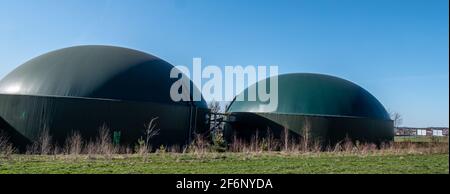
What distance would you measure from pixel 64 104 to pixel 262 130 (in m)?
15.5

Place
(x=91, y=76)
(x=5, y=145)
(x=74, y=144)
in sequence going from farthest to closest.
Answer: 1. (x=91, y=76)
2. (x=74, y=144)
3. (x=5, y=145)

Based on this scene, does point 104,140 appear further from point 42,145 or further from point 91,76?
point 91,76

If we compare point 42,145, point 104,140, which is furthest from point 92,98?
point 42,145

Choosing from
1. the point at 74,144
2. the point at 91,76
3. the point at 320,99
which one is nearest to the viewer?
the point at 74,144

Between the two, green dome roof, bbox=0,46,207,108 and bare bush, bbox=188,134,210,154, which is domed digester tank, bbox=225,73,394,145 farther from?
green dome roof, bbox=0,46,207,108

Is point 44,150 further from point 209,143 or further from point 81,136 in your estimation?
point 209,143

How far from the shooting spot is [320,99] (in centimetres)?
3319

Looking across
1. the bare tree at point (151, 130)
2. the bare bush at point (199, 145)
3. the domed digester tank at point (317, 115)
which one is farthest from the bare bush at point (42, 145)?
the domed digester tank at point (317, 115)

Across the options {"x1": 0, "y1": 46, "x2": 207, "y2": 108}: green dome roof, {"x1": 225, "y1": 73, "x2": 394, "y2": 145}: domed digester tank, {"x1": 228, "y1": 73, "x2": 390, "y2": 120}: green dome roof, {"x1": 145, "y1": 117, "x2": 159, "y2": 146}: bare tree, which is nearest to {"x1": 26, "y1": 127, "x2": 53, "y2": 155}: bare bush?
{"x1": 0, "y1": 46, "x2": 207, "y2": 108}: green dome roof

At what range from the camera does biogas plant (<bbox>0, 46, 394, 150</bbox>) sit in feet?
76.7

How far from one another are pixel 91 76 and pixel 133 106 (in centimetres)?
335

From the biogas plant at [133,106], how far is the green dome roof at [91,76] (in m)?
0.06

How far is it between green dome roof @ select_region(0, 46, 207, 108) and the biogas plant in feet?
0.19
